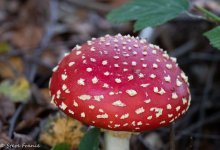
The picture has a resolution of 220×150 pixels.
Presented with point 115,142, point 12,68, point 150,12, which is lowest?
point 12,68

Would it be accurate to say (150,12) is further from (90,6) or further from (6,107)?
(90,6)

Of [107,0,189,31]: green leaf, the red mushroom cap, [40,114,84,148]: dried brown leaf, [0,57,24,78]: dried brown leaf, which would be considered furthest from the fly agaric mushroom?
[0,57,24,78]: dried brown leaf

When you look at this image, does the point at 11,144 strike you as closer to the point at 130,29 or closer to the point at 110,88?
the point at 110,88

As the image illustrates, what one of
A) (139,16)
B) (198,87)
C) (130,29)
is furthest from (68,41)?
(139,16)

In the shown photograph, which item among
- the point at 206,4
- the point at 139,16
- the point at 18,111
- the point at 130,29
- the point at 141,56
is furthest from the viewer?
the point at 130,29

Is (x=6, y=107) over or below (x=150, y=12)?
below

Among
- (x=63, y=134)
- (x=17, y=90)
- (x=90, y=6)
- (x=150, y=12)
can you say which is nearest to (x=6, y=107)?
(x=17, y=90)

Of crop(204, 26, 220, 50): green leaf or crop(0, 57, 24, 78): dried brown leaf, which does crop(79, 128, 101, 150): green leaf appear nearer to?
crop(204, 26, 220, 50): green leaf

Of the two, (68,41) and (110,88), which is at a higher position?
(110,88)
